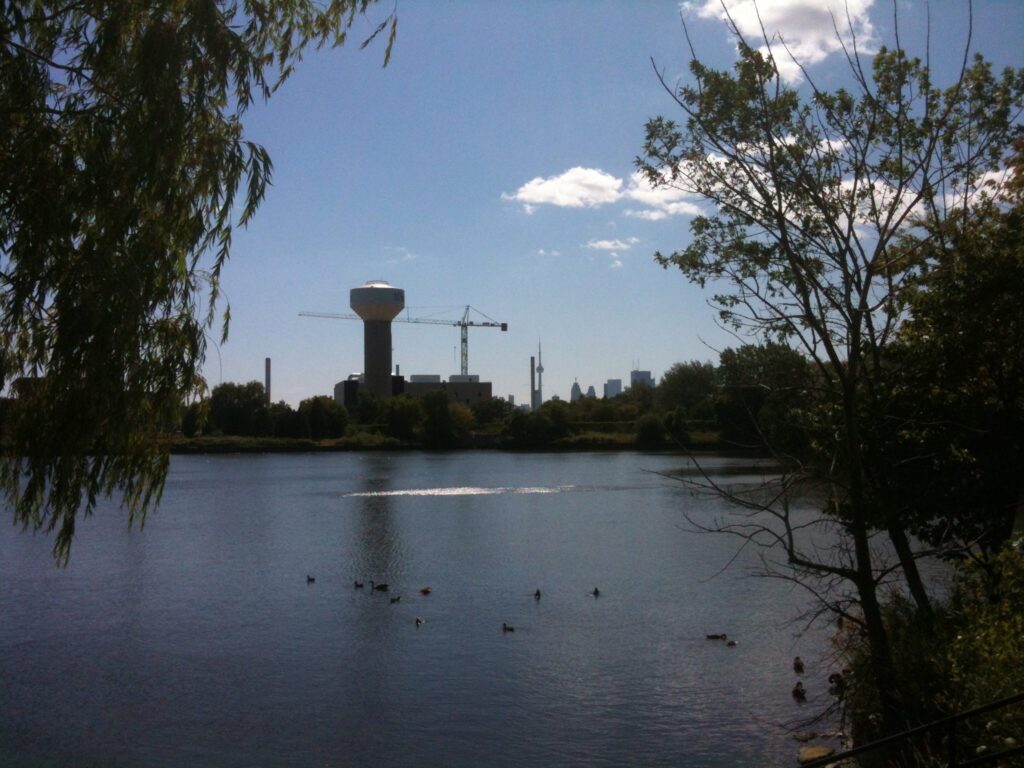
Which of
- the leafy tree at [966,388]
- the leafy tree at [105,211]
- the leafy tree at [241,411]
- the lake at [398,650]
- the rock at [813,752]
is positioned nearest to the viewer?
the leafy tree at [105,211]

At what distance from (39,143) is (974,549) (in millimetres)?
14433

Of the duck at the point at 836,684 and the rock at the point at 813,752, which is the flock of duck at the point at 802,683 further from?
the rock at the point at 813,752

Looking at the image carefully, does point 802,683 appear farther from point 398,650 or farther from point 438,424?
point 438,424

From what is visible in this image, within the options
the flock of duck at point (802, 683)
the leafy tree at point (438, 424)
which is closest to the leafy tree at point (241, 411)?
the leafy tree at point (438, 424)

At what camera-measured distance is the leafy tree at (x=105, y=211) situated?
7.64 meters

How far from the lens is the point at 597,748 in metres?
14.0

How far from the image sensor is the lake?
1440 centimetres

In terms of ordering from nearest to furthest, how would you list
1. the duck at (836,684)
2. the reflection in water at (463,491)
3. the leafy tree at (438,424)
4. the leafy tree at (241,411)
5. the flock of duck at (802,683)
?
the duck at (836,684)
the flock of duck at (802,683)
the reflection in water at (463,491)
the leafy tree at (241,411)
the leafy tree at (438,424)

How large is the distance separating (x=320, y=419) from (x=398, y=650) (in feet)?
355

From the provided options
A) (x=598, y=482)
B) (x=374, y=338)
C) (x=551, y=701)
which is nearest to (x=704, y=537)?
(x=551, y=701)

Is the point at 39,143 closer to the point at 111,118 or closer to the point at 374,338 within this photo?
the point at 111,118

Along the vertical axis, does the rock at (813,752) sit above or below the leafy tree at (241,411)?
below

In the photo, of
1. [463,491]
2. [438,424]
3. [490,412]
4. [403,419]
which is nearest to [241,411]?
[403,419]

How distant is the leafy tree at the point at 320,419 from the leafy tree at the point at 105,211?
118 metres
